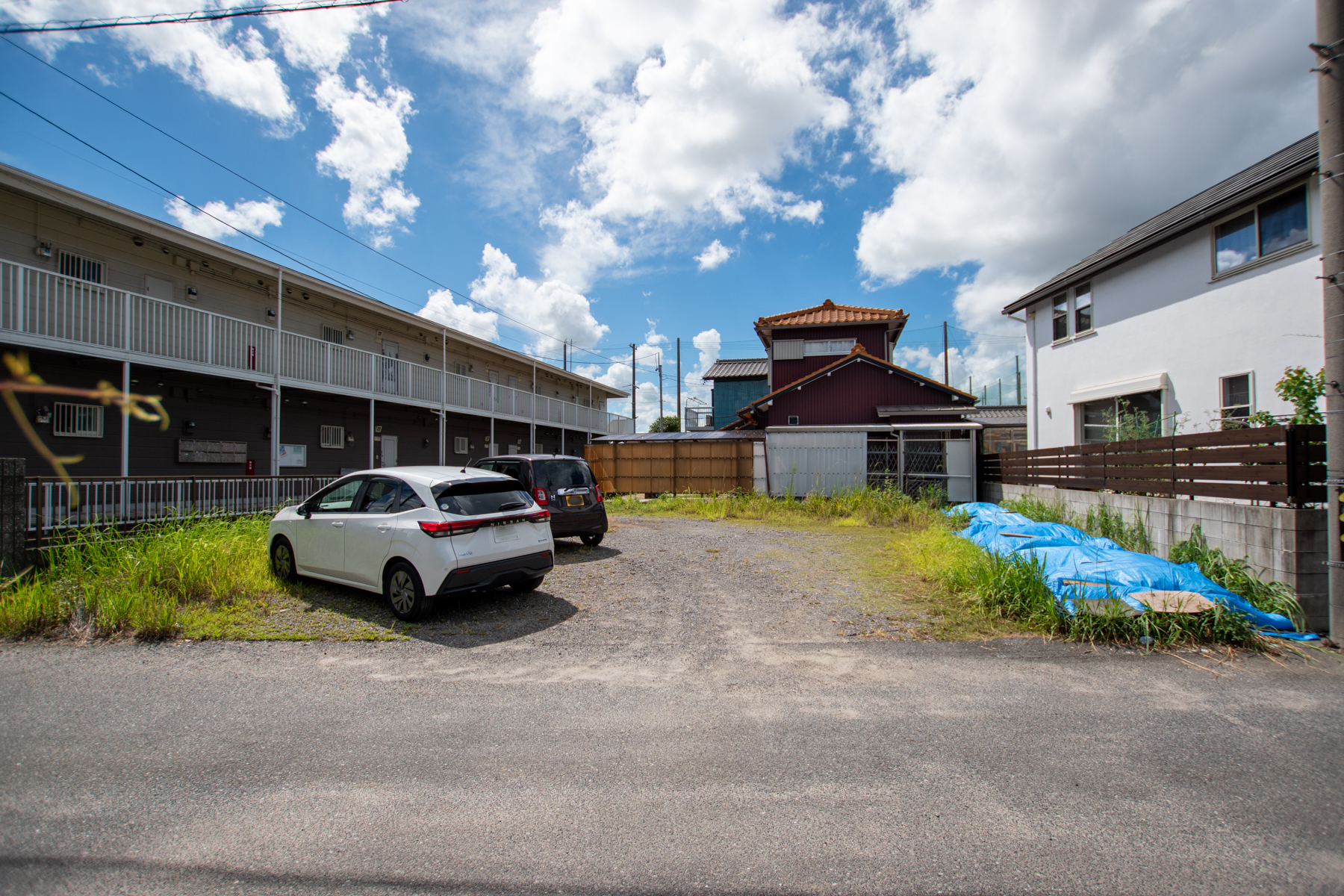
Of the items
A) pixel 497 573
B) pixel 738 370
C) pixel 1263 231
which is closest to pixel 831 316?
pixel 738 370

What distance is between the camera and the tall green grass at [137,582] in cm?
595

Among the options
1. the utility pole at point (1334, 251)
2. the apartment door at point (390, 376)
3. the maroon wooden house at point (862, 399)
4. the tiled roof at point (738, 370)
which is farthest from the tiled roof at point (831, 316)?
the utility pole at point (1334, 251)

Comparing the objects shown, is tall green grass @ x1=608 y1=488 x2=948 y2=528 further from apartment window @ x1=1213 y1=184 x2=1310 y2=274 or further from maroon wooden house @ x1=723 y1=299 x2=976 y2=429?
apartment window @ x1=1213 y1=184 x2=1310 y2=274

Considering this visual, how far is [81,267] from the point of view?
11352 mm

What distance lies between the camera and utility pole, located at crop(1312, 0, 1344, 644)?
5.39 m

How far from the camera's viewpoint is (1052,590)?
607 centimetres

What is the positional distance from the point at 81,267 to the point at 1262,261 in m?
19.2

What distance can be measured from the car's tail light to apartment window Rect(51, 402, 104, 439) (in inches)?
349

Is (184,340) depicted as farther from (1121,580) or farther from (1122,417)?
(1122,417)

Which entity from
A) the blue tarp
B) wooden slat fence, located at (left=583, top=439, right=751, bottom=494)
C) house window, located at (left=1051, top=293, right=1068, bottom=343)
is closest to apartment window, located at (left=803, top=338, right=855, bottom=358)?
wooden slat fence, located at (left=583, top=439, right=751, bottom=494)

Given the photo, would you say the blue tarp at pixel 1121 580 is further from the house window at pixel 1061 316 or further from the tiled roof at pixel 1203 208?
the house window at pixel 1061 316

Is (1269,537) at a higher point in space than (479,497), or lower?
lower

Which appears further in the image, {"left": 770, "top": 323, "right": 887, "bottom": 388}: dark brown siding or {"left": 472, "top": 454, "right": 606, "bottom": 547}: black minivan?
{"left": 770, "top": 323, "right": 887, "bottom": 388}: dark brown siding

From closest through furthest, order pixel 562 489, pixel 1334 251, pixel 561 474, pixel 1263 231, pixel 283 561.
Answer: pixel 1334 251 → pixel 283 561 → pixel 1263 231 → pixel 562 489 → pixel 561 474
